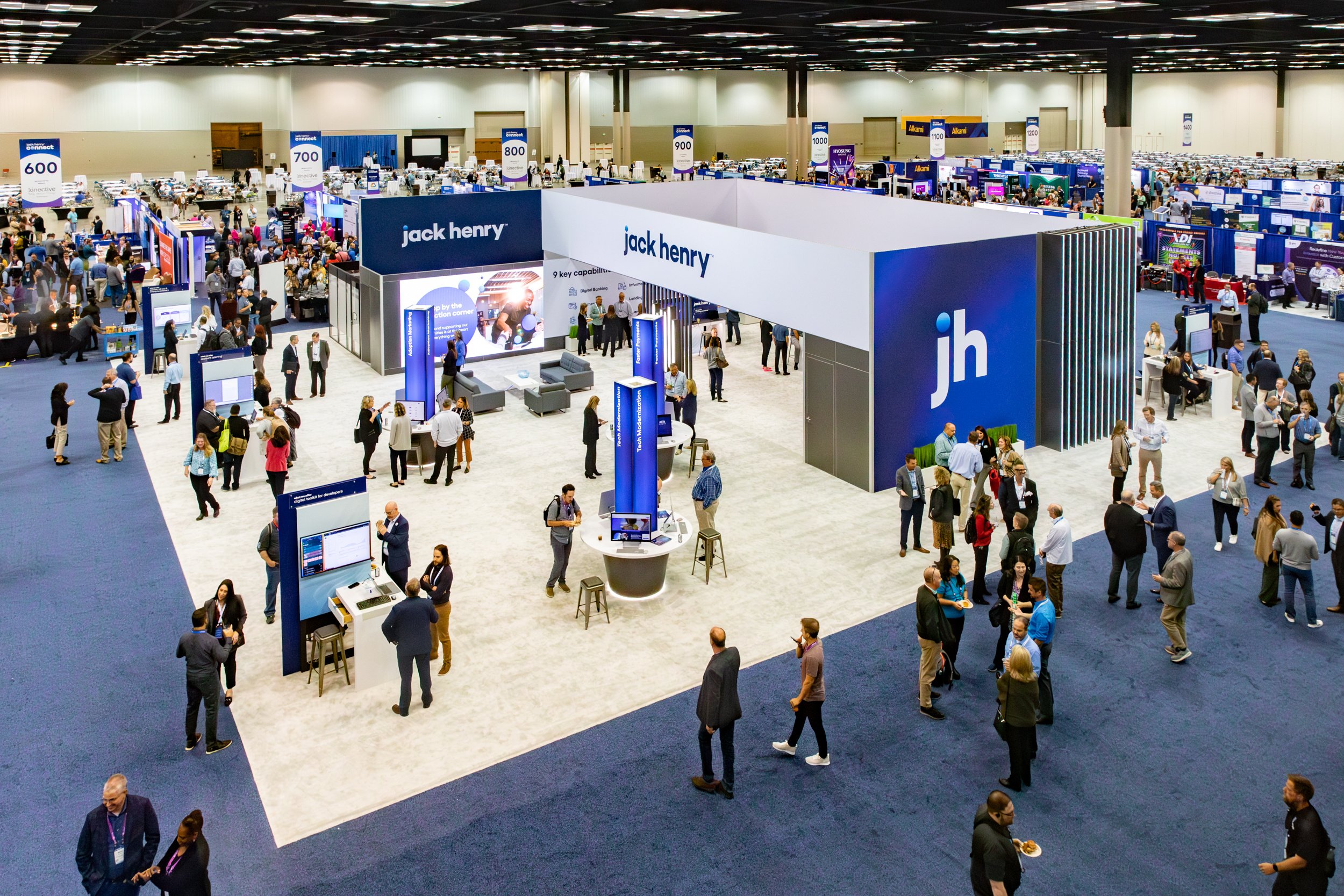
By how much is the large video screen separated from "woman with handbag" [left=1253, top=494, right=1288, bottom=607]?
13.8 meters

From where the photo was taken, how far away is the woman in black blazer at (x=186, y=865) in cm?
607

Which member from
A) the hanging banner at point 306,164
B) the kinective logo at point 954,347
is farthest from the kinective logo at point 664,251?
the hanging banner at point 306,164

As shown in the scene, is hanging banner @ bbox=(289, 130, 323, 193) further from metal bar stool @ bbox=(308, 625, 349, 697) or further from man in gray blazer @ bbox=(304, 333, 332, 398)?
metal bar stool @ bbox=(308, 625, 349, 697)

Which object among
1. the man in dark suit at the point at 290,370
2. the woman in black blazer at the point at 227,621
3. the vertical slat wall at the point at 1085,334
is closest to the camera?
the woman in black blazer at the point at 227,621

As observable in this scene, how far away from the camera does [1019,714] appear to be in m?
7.63

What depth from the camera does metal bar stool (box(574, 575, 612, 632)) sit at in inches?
418

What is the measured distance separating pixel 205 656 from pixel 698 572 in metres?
5.18

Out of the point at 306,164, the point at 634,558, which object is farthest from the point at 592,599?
the point at 306,164

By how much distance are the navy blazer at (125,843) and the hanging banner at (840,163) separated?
3772cm

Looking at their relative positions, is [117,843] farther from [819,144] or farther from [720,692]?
[819,144]

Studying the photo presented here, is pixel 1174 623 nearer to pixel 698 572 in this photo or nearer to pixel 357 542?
pixel 698 572

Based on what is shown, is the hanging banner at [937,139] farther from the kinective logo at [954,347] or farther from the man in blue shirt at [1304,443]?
the man in blue shirt at [1304,443]

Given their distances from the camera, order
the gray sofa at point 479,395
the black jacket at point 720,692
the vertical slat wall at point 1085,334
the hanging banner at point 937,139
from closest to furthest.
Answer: the black jacket at point 720,692 < the vertical slat wall at point 1085,334 < the gray sofa at point 479,395 < the hanging banner at point 937,139

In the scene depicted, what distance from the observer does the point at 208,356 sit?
15711 millimetres
